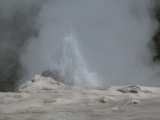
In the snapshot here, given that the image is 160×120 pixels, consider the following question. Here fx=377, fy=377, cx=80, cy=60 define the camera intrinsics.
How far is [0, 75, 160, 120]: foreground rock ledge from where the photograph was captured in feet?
17.8

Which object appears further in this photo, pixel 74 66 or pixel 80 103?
pixel 74 66

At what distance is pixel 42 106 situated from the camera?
6.28 meters

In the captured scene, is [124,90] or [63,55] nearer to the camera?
Answer: [124,90]

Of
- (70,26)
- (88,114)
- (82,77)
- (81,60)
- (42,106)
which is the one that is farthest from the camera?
(70,26)

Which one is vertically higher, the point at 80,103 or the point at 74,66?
the point at 74,66

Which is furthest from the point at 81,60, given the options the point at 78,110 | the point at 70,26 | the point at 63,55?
the point at 78,110

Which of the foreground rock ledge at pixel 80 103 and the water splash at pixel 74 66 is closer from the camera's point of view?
the foreground rock ledge at pixel 80 103

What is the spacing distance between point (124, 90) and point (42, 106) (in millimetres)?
1683

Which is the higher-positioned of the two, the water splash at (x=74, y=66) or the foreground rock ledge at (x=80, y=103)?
the water splash at (x=74, y=66)

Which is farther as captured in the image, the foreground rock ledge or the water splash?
the water splash

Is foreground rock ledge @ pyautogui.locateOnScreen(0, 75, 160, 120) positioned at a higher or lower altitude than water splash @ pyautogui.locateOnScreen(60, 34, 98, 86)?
lower

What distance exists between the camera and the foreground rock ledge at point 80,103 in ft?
17.8

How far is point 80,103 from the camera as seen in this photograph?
21.3 feet

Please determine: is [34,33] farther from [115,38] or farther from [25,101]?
[25,101]
